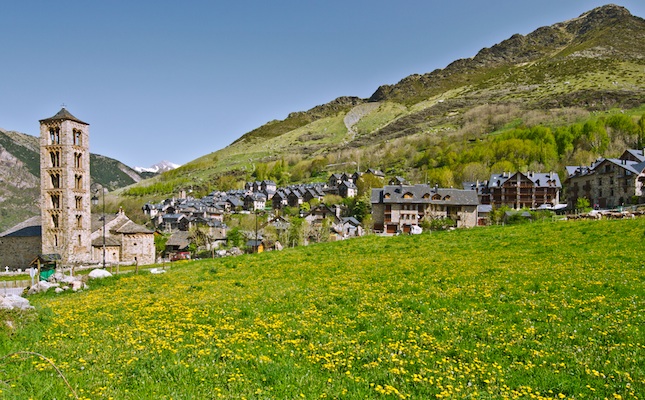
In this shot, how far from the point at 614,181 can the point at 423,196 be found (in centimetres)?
3930

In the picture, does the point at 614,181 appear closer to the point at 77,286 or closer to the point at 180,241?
the point at 77,286

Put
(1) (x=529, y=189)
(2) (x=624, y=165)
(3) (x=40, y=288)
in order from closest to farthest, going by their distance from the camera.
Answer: (3) (x=40, y=288)
(2) (x=624, y=165)
(1) (x=529, y=189)

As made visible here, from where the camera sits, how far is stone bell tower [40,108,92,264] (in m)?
59.8

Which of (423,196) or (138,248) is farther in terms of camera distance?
(423,196)

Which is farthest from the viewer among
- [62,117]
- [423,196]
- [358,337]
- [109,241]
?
[423,196]

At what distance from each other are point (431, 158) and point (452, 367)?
582 ft

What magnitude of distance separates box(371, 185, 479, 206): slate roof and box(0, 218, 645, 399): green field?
68.1m

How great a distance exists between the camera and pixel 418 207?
91.6 meters

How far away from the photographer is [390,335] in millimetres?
12016

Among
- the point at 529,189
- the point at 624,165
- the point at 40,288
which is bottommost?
the point at 40,288

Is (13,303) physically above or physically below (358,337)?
above

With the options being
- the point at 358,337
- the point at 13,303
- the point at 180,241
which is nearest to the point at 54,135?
the point at 180,241

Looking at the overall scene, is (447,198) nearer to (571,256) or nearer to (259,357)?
(571,256)

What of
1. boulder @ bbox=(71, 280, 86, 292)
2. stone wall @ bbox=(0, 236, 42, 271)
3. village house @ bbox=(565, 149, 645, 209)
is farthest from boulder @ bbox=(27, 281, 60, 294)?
village house @ bbox=(565, 149, 645, 209)
